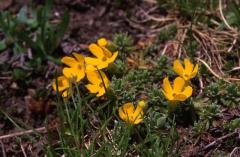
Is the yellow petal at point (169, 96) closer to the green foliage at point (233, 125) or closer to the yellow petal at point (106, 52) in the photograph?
the green foliage at point (233, 125)

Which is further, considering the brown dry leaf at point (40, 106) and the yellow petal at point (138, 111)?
the brown dry leaf at point (40, 106)

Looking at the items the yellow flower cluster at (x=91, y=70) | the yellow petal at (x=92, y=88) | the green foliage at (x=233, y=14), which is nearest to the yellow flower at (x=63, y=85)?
the yellow flower cluster at (x=91, y=70)


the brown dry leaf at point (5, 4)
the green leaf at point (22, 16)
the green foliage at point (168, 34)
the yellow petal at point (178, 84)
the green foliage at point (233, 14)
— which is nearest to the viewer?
the yellow petal at point (178, 84)

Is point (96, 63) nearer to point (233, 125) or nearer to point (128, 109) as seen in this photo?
point (128, 109)

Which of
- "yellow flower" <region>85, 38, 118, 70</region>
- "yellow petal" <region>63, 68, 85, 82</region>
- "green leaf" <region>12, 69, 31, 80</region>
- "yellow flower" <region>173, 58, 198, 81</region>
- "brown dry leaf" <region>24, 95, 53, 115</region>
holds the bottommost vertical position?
"brown dry leaf" <region>24, 95, 53, 115</region>

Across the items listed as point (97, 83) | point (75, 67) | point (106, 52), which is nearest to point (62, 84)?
point (75, 67)

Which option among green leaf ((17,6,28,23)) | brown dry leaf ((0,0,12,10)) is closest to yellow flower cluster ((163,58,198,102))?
green leaf ((17,6,28,23))

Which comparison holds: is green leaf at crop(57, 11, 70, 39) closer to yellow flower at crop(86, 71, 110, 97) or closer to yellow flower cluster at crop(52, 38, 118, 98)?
yellow flower cluster at crop(52, 38, 118, 98)
